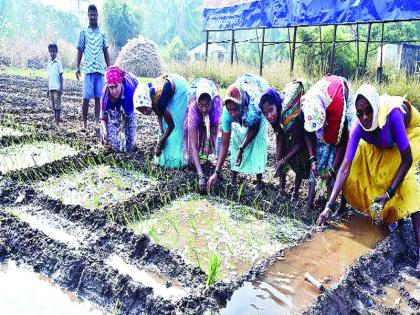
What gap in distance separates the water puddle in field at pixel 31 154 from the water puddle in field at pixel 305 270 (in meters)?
3.33

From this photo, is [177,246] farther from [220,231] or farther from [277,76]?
[277,76]

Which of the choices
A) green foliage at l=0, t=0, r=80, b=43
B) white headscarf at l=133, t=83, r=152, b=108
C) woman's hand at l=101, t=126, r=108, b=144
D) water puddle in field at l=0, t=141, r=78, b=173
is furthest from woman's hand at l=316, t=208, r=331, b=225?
green foliage at l=0, t=0, r=80, b=43

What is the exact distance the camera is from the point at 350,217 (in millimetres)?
4242

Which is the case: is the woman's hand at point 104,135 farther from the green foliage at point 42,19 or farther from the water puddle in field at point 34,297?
the green foliage at point 42,19

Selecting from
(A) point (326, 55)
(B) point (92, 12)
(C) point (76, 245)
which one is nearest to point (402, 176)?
(C) point (76, 245)

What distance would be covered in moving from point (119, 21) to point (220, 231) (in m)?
29.2

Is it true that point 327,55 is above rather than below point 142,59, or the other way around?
above

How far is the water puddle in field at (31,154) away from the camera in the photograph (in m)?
5.31

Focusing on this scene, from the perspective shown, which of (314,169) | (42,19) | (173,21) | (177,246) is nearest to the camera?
(177,246)

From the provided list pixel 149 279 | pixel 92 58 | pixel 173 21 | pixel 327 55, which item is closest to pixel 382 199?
pixel 149 279

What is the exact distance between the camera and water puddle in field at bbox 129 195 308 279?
3.41 metres

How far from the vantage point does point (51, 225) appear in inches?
152

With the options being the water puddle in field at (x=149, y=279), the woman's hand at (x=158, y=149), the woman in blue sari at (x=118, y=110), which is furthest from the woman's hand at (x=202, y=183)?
the woman in blue sari at (x=118, y=110)

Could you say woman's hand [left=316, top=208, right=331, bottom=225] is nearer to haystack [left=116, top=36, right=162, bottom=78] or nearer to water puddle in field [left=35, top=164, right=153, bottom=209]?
water puddle in field [left=35, top=164, right=153, bottom=209]
